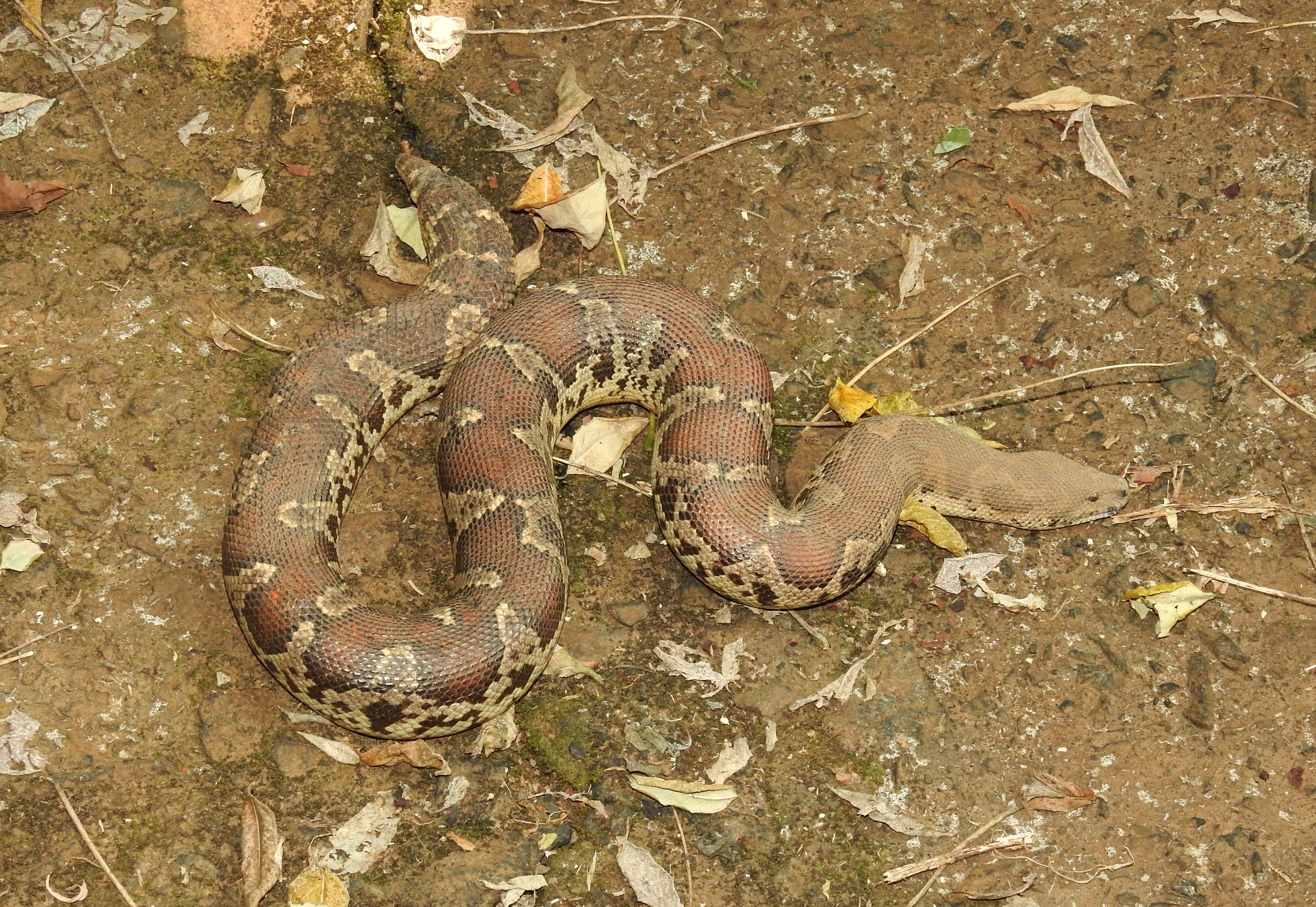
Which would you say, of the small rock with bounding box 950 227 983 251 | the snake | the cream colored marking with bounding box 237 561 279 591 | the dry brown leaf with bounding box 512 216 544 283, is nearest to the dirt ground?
the small rock with bounding box 950 227 983 251

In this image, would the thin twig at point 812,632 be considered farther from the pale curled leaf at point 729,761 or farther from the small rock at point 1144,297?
the small rock at point 1144,297

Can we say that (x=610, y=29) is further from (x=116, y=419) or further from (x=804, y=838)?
(x=804, y=838)

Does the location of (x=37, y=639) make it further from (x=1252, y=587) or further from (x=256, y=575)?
(x=1252, y=587)

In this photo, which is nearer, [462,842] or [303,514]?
[462,842]

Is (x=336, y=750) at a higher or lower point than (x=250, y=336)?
lower

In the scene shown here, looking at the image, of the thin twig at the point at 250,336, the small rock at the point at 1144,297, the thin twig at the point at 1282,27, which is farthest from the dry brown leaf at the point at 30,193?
the thin twig at the point at 1282,27

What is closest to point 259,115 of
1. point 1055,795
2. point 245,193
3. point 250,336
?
point 245,193
